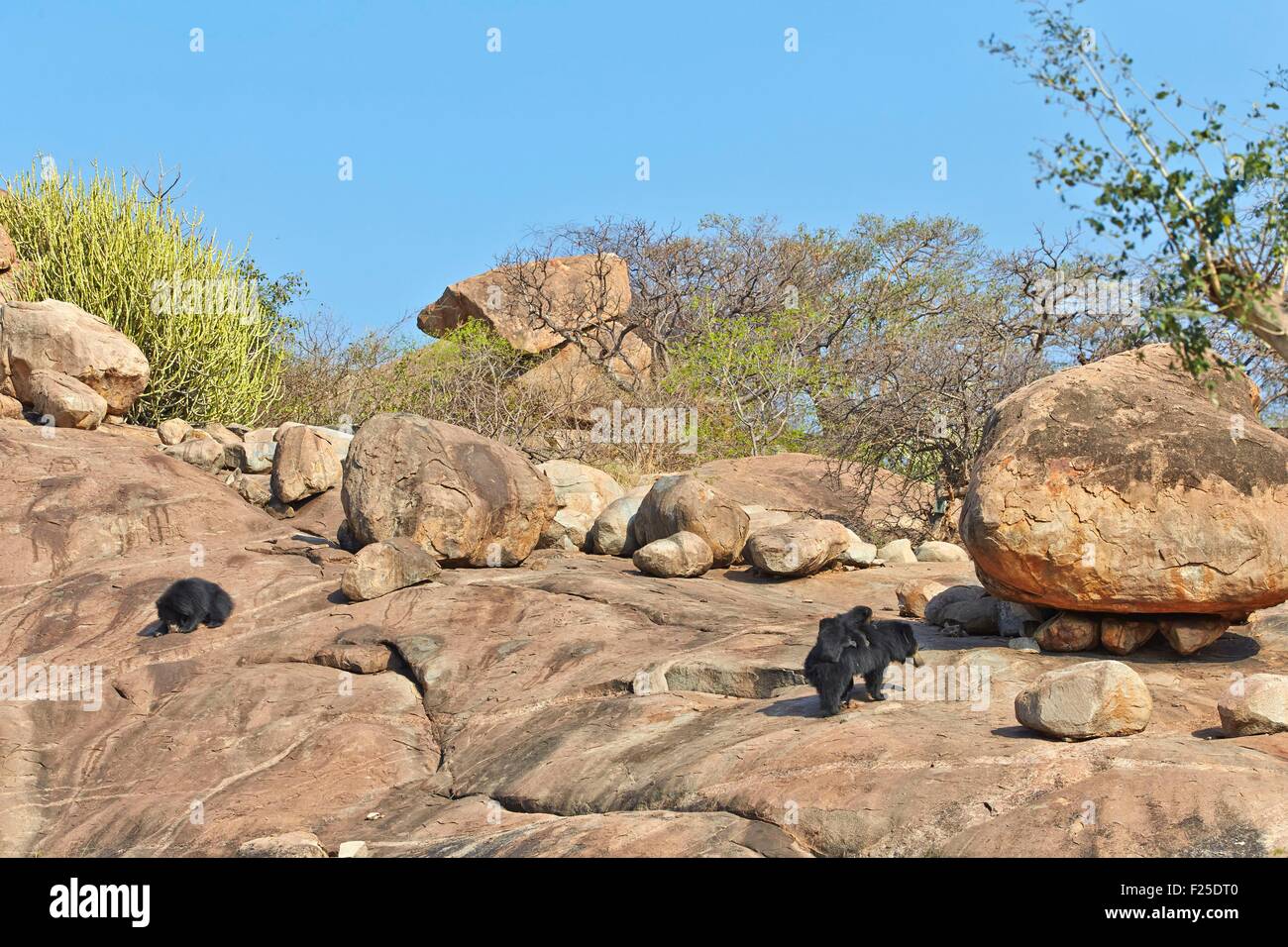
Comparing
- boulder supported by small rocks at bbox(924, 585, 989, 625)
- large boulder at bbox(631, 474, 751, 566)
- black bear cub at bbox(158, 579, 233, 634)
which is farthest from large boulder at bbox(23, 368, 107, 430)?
boulder supported by small rocks at bbox(924, 585, 989, 625)

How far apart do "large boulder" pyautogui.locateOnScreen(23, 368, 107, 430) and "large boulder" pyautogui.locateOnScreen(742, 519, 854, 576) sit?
8.52 m

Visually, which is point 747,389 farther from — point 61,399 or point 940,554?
point 61,399

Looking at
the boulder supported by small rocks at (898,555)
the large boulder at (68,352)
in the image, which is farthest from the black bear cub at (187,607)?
the large boulder at (68,352)

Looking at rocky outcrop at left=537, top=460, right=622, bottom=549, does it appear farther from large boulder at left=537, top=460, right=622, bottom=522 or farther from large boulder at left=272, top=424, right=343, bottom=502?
large boulder at left=272, top=424, right=343, bottom=502

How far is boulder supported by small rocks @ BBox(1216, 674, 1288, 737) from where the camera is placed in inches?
245

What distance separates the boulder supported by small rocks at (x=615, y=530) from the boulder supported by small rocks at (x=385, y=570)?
2904mm

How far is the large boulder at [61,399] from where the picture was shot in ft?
51.1

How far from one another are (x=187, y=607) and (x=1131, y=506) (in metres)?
7.29

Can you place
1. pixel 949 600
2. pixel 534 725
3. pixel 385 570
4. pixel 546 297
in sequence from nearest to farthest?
pixel 534 725
pixel 949 600
pixel 385 570
pixel 546 297

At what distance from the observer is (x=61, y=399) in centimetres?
1555

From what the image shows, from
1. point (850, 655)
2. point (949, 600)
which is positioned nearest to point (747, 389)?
point (949, 600)

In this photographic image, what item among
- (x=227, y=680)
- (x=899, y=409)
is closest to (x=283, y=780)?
(x=227, y=680)
